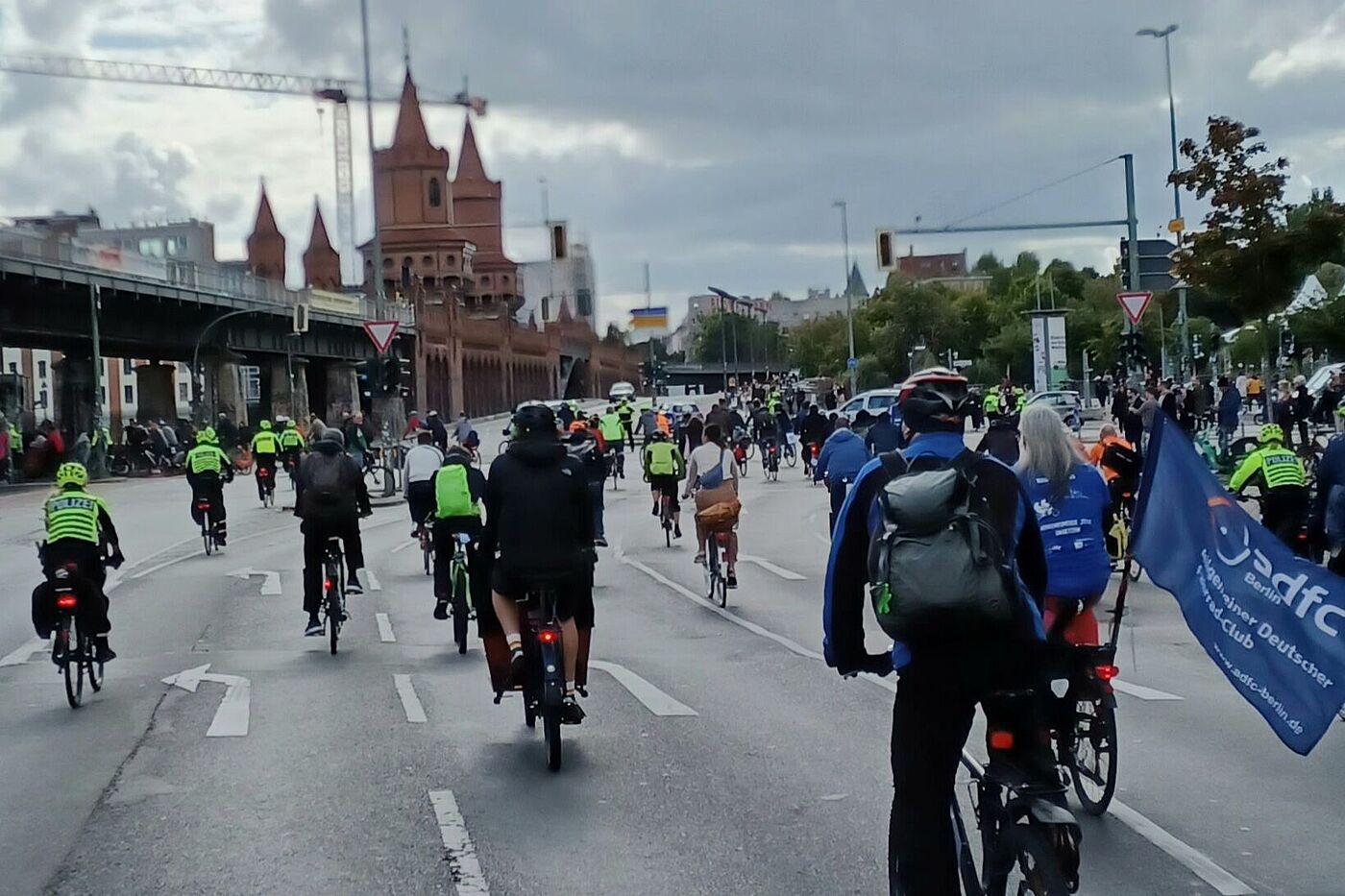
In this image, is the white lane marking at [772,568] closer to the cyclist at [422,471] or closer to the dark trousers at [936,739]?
the cyclist at [422,471]

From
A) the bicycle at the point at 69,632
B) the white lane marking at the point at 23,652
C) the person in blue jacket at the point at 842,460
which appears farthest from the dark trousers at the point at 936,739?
the person in blue jacket at the point at 842,460

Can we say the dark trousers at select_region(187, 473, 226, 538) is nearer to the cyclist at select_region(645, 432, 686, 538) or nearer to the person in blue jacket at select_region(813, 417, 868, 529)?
the cyclist at select_region(645, 432, 686, 538)

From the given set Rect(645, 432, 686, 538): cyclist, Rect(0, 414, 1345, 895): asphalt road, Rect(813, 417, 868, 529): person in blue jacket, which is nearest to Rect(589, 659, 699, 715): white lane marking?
Rect(0, 414, 1345, 895): asphalt road

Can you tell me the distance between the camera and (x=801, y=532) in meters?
27.9

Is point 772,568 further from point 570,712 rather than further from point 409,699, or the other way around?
point 570,712

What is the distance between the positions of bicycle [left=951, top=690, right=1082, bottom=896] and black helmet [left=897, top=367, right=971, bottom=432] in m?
0.85

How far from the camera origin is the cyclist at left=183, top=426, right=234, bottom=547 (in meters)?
25.6

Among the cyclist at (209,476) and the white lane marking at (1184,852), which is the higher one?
the cyclist at (209,476)

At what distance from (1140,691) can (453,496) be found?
590 cm

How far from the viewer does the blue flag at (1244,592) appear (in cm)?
625

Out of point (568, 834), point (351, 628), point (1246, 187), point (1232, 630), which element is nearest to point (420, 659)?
point (351, 628)

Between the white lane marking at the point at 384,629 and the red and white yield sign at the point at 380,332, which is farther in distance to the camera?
the red and white yield sign at the point at 380,332

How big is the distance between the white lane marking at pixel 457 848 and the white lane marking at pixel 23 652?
7903mm

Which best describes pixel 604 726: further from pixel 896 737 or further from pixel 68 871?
pixel 896 737
